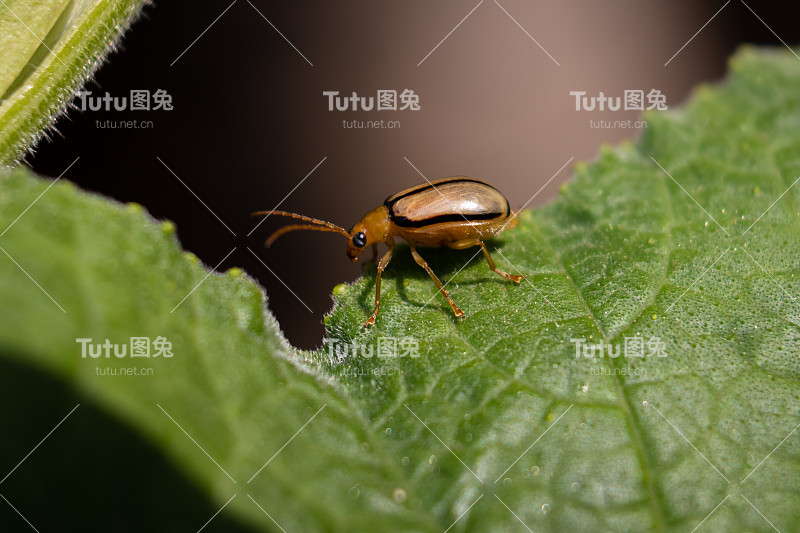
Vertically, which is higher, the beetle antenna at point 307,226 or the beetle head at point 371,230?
the beetle head at point 371,230

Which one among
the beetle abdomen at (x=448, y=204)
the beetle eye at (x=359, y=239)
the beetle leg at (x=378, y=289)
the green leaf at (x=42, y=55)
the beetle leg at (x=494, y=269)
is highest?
the beetle abdomen at (x=448, y=204)

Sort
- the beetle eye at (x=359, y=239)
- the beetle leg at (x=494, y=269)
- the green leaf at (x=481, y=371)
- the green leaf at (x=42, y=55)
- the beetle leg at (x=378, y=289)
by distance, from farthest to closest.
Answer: the beetle eye at (x=359, y=239) → the beetle leg at (x=494, y=269) → the beetle leg at (x=378, y=289) → the green leaf at (x=42, y=55) → the green leaf at (x=481, y=371)

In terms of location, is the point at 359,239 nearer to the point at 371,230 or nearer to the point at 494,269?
the point at 371,230

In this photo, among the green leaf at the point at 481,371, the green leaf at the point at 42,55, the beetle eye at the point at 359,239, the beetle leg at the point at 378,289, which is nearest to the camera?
the green leaf at the point at 481,371

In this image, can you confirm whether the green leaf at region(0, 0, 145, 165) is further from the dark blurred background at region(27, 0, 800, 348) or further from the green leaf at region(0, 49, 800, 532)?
the dark blurred background at region(27, 0, 800, 348)

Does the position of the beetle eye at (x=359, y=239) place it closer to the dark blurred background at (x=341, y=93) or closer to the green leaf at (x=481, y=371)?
the green leaf at (x=481, y=371)

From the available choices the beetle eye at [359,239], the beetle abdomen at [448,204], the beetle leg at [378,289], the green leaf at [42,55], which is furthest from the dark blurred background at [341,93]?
the green leaf at [42,55]

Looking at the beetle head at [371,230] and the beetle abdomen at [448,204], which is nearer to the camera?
the beetle abdomen at [448,204]

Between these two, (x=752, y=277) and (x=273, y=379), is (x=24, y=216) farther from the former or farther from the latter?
(x=752, y=277)
